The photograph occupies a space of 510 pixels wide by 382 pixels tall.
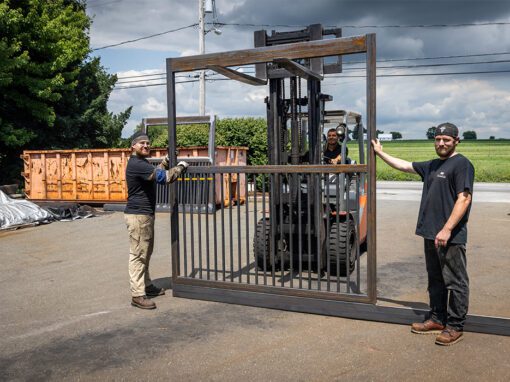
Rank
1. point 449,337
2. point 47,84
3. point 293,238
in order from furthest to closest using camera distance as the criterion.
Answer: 1. point 47,84
2. point 293,238
3. point 449,337

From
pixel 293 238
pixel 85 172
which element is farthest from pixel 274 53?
pixel 85 172

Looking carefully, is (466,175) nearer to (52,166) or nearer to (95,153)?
(95,153)

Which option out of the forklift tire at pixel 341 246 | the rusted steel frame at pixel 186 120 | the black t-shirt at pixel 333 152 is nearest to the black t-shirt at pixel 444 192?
the forklift tire at pixel 341 246

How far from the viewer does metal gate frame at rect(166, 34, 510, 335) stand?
5.24 meters

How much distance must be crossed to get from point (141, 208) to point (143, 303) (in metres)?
1.08

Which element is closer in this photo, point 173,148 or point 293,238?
point 173,148

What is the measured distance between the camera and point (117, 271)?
791 cm

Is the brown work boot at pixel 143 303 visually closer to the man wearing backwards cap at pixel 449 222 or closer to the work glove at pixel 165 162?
the work glove at pixel 165 162

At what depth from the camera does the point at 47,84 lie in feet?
76.4

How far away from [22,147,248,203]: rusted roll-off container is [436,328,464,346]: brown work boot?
11.3 m

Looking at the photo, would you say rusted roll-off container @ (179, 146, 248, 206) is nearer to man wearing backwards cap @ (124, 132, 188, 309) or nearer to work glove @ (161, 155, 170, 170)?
work glove @ (161, 155, 170, 170)

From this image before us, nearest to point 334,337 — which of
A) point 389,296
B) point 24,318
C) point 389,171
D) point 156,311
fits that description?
point 389,296

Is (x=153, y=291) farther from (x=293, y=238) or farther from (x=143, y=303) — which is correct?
(x=293, y=238)

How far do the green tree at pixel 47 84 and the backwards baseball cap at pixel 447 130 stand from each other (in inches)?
768
